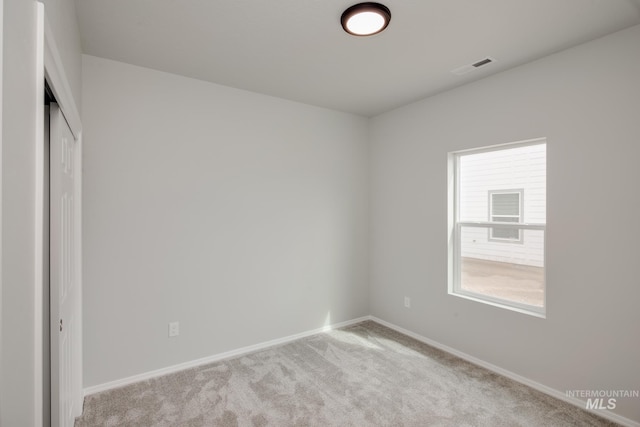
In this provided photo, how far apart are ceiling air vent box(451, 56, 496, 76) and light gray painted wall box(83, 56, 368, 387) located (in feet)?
5.06

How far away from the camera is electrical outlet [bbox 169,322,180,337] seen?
9.68ft

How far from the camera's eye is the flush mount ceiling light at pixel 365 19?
197cm

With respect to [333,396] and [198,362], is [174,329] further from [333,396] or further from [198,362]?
[333,396]

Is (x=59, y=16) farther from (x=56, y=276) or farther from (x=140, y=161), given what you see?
(x=140, y=161)

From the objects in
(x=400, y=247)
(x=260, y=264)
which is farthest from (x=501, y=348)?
(x=260, y=264)

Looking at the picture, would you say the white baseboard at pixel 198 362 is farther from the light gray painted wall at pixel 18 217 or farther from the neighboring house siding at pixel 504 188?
the light gray painted wall at pixel 18 217

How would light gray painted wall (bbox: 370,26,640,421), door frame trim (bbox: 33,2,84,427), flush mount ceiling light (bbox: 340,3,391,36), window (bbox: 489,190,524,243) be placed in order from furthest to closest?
window (bbox: 489,190,524,243) → light gray painted wall (bbox: 370,26,640,421) → flush mount ceiling light (bbox: 340,3,391,36) → door frame trim (bbox: 33,2,84,427)

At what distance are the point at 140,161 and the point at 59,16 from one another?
143cm

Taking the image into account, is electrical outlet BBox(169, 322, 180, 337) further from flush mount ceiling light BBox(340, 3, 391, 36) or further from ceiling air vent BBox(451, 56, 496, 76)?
ceiling air vent BBox(451, 56, 496, 76)

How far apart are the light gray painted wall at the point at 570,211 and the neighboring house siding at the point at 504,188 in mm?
154

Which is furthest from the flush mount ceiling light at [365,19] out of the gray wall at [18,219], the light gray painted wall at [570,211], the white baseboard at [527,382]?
the white baseboard at [527,382]

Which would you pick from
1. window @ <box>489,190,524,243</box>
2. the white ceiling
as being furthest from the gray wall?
window @ <box>489,190,524,243</box>

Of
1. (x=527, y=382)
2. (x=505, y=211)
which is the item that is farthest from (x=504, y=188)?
(x=527, y=382)

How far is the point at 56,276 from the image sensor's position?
1.57 m
